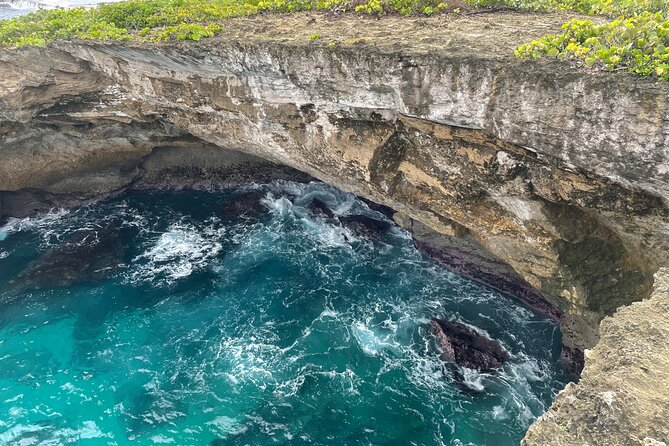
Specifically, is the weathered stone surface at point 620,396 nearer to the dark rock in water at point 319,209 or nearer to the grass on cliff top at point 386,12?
the grass on cliff top at point 386,12

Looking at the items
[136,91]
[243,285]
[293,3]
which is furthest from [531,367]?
[136,91]

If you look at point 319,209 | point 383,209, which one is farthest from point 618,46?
point 319,209

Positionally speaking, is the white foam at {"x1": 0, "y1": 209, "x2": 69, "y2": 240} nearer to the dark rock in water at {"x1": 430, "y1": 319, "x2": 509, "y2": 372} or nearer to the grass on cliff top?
the grass on cliff top

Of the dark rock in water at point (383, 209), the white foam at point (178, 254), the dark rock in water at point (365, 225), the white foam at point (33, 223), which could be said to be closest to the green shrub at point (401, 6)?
the dark rock in water at point (365, 225)

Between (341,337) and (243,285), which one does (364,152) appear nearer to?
(341,337)

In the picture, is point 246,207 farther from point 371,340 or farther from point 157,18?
point 371,340

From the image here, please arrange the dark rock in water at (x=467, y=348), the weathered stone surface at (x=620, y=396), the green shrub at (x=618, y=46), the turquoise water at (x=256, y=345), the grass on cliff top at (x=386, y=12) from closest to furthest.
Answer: the weathered stone surface at (x=620, y=396)
the green shrub at (x=618, y=46)
the grass on cliff top at (x=386, y=12)
the turquoise water at (x=256, y=345)
the dark rock in water at (x=467, y=348)
